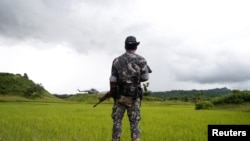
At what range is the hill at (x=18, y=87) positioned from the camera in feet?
205

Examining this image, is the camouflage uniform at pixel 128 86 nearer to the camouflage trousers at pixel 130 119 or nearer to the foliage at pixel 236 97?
the camouflage trousers at pixel 130 119

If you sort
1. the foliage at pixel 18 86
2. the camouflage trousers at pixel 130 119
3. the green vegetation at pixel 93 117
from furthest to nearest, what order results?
the foliage at pixel 18 86
the green vegetation at pixel 93 117
the camouflage trousers at pixel 130 119

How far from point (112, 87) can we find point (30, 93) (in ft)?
191

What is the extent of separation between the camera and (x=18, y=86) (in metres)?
66.5

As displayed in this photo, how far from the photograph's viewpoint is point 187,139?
848cm

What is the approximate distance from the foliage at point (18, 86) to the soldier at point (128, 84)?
5638 centimetres

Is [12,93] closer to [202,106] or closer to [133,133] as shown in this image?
[202,106]

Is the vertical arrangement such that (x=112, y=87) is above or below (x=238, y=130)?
above

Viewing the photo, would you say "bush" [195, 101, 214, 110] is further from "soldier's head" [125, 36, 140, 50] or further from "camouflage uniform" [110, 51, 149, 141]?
"soldier's head" [125, 36, 140, 50]

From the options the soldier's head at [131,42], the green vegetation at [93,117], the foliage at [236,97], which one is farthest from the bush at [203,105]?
the soldier's head at [131,42]

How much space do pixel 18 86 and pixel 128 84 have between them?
63.7 meters

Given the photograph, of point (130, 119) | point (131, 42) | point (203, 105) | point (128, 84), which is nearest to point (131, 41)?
point (131, 42)

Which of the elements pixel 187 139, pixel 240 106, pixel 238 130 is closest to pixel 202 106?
pixel 240 106

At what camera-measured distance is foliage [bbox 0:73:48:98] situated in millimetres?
62688
